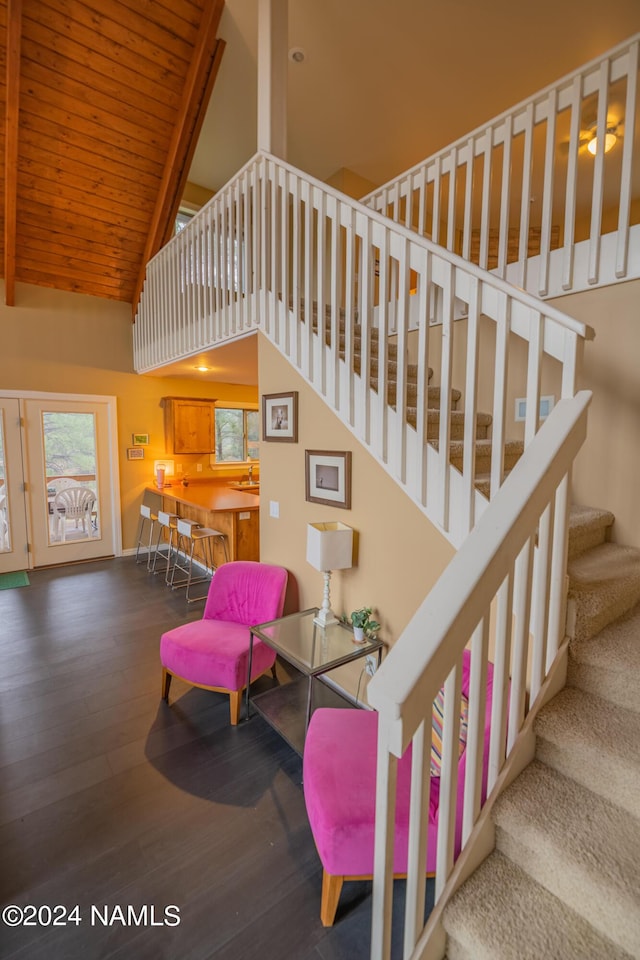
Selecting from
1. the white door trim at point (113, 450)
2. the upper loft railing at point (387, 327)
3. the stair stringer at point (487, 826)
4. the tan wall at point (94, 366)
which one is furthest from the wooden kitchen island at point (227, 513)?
the stair stringer at point (487, 826)

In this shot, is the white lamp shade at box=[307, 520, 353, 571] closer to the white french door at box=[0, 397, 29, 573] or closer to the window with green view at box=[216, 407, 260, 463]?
the white french door at box=[0, 397, 29, 573]

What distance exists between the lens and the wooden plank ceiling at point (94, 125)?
3525mm

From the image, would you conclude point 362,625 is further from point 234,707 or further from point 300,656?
point 234,707

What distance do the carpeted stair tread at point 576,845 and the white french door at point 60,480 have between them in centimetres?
581

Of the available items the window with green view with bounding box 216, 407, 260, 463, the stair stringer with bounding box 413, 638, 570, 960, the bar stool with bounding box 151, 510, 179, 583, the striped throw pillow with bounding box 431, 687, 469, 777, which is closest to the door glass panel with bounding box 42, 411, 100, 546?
the bar stool with bounding box 151, 510, 179, 583

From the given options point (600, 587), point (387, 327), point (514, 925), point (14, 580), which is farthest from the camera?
point (14, 580)

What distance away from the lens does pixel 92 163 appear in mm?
4312

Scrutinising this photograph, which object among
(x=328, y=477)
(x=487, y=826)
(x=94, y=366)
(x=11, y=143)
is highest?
(x=11, y=143)

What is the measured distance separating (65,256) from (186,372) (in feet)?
6.00

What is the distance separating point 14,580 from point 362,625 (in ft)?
15.1

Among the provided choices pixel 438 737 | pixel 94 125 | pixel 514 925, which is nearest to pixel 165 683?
pixel 438 737

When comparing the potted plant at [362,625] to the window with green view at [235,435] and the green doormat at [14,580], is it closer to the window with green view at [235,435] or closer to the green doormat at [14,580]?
the green doormat at [14,580]

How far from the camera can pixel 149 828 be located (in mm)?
1819

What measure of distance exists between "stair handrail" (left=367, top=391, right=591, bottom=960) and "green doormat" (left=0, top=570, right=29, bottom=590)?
16.9ft
